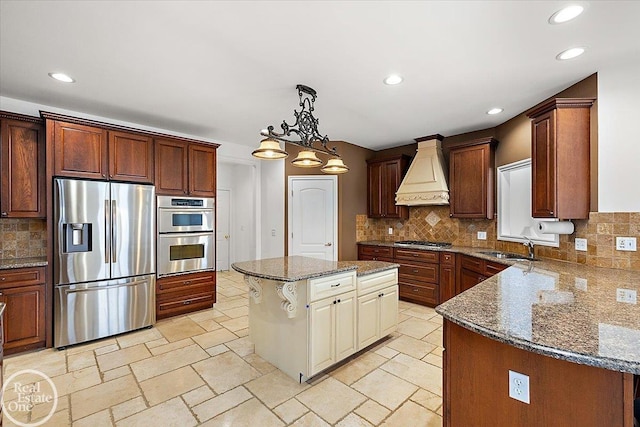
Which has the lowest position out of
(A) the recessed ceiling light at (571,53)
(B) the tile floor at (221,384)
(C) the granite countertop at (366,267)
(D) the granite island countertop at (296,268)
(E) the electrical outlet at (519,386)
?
(B) the tile floor at (221,384)

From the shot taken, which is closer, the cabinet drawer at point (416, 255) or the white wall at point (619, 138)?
the white wall at point (619, 138)

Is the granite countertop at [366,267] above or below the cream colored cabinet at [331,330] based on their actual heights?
above

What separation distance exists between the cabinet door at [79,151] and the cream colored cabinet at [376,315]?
3.22 m

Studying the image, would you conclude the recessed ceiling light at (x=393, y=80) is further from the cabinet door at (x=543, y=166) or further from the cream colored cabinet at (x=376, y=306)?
the cream colored cabinet at (x=376, y=306)

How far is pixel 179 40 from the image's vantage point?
210cm

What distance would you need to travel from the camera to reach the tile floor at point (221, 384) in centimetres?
197

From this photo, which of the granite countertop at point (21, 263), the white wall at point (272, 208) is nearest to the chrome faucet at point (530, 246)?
the white wall at point (272, 208)

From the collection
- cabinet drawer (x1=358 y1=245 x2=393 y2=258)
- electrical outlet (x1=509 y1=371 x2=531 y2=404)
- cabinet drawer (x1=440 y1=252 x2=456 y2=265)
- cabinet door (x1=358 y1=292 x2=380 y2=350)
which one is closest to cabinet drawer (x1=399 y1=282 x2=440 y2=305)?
cabinet drawer (x1=440 y1=252 x2=456 y2=265)

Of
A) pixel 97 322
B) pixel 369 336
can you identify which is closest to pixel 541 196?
pixel 369 336

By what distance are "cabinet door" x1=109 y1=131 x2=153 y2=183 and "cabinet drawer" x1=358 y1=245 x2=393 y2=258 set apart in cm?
340

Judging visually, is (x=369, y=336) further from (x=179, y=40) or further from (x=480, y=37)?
(x=179, y=40)

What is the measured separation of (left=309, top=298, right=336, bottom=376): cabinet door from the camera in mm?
2357

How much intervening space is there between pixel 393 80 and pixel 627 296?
89.6 inches

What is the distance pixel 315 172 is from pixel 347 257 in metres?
1.57
